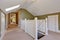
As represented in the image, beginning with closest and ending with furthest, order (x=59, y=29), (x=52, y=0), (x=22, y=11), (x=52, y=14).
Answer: (x=52, y=0) → (x=59, y=29) → (x=52, y=14) → (x=22, y=11)

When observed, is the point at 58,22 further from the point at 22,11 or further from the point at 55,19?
→ the point at 22,11

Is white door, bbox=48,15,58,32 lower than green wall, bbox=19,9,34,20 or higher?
lower

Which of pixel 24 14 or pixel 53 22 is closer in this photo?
pixel 53 22

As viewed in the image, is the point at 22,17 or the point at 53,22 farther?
the point at 22,17

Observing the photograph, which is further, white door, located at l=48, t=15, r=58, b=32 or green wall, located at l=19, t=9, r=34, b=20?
green wall, located at l=19, t=9, r=34, b=20

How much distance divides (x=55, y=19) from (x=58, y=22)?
44 cm

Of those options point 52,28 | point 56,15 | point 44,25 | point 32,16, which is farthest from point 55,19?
point 32,16

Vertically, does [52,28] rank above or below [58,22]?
below

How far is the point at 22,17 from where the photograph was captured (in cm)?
1191

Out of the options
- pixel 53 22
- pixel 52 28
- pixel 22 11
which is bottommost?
pixel 52 28

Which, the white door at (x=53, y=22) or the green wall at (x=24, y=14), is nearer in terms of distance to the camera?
the white door at (x=53, y=22)

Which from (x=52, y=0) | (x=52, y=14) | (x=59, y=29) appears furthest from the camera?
(x=52, y=14)

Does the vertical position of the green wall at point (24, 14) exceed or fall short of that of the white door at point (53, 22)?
it exceeds it

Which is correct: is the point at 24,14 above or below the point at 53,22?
above
